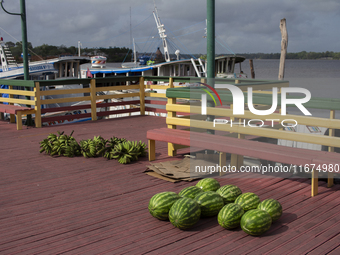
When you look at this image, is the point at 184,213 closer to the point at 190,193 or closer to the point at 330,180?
the point at 190,193

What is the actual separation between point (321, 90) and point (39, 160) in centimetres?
562

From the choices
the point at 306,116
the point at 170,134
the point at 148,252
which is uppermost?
the point at 306,116

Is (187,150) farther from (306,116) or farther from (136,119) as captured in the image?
(136,119)

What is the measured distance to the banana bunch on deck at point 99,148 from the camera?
6.10m

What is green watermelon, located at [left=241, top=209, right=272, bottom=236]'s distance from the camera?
3.30 meters

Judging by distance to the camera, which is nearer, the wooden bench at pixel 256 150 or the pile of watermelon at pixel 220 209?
the pile of watermelon at pixel 220 209

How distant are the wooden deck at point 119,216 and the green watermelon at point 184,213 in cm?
9

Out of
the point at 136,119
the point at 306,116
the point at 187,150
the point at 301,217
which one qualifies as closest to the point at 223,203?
the point at 301,217

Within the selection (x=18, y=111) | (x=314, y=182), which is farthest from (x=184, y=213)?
(x=18, y=111)

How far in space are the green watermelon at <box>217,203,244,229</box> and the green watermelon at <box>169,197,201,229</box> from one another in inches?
9.6

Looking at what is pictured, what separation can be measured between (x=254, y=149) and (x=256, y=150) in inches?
1.7

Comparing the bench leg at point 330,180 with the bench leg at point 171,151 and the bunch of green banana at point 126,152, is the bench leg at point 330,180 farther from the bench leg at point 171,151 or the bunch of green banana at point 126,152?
the bunch of green banana at point 126,152

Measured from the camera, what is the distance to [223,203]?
3.83 m

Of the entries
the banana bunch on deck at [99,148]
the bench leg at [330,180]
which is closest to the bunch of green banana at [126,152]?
the banana bunch on deck at [99,148]
